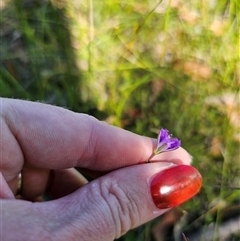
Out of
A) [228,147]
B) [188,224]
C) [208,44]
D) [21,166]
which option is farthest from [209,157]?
[21,166]

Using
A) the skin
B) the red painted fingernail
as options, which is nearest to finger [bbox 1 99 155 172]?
the skin

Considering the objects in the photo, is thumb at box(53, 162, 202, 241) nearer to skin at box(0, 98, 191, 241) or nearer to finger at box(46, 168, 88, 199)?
→ skin at box(0, 98, 191, 241)

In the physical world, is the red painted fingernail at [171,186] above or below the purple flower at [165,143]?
below

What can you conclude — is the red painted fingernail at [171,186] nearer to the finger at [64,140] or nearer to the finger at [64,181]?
the finger at [64,140]

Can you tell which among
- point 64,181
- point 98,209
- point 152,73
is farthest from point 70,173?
point 152,73

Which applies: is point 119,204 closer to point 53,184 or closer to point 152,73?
point 53,184

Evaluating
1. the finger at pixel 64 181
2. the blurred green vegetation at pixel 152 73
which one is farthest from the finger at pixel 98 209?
the blurred green vegetation at pixel 152 73
